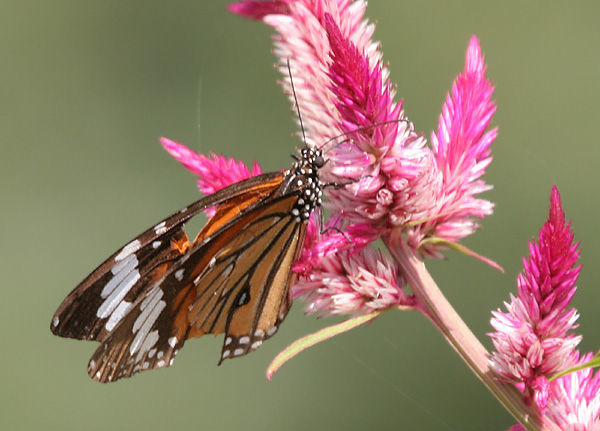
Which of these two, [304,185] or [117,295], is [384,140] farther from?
[117,295]

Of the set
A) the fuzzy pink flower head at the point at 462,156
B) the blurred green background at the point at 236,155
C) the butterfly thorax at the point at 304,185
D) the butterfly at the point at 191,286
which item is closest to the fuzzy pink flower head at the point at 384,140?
the fuzzy pink flower head at the point at 462,156

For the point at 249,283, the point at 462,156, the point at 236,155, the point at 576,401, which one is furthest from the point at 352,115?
the point at 236,155

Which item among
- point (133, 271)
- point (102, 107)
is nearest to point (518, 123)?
point (102, 107)

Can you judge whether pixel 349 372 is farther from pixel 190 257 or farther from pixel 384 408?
pixel 190 257

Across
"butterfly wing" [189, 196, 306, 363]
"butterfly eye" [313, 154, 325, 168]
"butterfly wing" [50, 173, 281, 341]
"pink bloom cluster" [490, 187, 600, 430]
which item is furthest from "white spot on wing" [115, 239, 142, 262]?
"pink bloom cluster" [490, 187, 600, 430]

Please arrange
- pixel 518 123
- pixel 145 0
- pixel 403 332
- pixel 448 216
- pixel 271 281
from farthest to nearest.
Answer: pixel 145 0 < pixel 518 123 < pixel 403 332 < pixel 271 281 < pixel 448 216

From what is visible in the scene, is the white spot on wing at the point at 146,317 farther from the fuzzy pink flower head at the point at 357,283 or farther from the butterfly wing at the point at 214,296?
the fuzzy pink flower head at the point at 357,283
